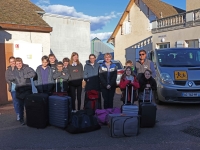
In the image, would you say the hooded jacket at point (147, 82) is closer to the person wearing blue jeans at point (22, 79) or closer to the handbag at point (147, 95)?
Result: the handbag at point (147, 95)

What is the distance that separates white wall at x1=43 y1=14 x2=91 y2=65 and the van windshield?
8.60 metres

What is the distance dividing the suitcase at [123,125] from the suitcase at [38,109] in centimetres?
176

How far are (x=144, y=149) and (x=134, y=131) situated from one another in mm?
788

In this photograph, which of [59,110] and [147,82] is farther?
[147,82]

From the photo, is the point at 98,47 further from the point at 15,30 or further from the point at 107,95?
the point at 107,95

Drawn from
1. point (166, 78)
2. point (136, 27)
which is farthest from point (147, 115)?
point (136, 27)

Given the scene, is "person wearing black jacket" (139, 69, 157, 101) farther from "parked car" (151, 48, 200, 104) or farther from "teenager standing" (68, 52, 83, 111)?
"teenager standing" (68, 52, 83, 111)

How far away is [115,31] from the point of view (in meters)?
27.7

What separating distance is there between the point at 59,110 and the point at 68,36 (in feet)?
38.0

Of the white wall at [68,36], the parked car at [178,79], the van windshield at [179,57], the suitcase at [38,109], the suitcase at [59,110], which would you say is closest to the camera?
the suitcase at [59,110]

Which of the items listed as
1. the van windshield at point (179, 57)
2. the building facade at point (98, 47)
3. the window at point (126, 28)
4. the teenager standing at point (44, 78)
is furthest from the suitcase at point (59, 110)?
the window at point (126, 28)

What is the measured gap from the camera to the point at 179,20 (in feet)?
60.3

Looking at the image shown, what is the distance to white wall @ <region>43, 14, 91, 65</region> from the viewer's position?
54.2 feet

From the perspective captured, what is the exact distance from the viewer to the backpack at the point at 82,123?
599cm
